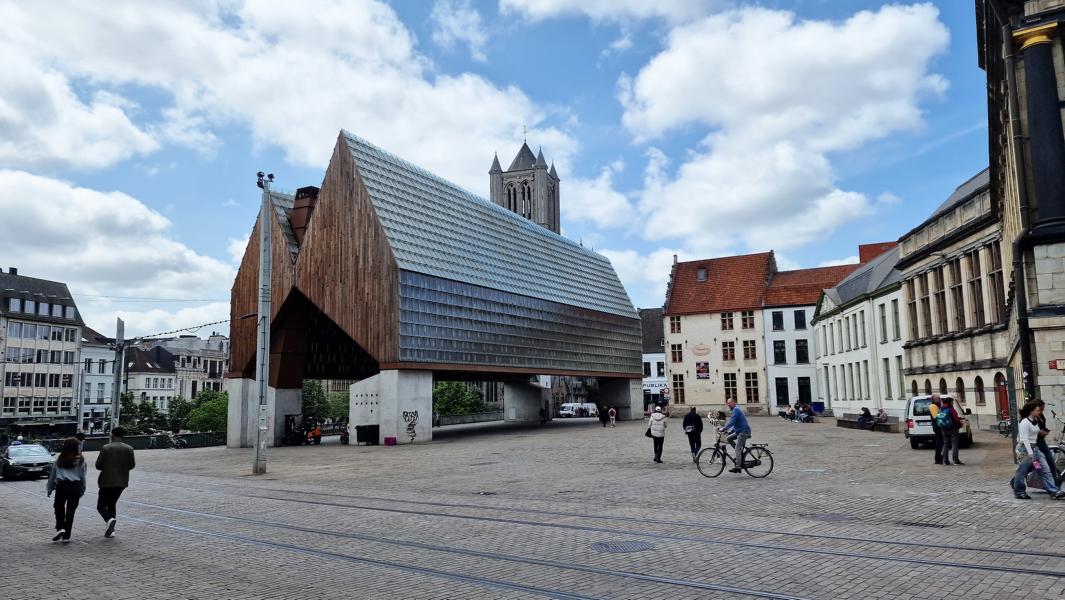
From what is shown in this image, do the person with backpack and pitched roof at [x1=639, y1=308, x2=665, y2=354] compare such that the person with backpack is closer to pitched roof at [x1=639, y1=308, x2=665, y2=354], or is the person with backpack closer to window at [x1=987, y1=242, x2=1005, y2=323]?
window at [x1=987, y1=242, x2=1005, y2=323]

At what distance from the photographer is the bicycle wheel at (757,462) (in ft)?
58.7

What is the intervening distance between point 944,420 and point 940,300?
1989 cm

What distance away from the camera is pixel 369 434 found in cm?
4053

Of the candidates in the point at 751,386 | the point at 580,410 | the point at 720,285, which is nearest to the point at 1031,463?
the point at 751,386

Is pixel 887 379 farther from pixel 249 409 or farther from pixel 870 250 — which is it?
pixel 249 409

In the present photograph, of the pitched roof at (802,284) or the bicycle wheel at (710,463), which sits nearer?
the bicycle wheel at (710,463)

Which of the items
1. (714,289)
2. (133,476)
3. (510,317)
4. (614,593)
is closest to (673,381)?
(714,289)

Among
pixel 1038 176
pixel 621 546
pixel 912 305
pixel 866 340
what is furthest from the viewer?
pixel 866 340

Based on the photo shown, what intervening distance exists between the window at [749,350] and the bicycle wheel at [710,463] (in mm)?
54718

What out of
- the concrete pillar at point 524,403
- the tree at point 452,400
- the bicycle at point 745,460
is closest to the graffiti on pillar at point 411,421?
the bicycle at point 745,460

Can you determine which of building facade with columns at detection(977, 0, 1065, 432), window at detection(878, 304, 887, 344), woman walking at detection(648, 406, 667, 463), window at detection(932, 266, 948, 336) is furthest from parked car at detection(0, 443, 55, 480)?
window at detection(878, 304, 887, 344)

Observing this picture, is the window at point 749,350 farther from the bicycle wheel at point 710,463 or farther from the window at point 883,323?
the bicycle wheel at point 710,463

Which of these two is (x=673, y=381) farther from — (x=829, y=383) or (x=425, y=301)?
(x=425, y=301)

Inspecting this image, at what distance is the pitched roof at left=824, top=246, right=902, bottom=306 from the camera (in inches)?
1773
